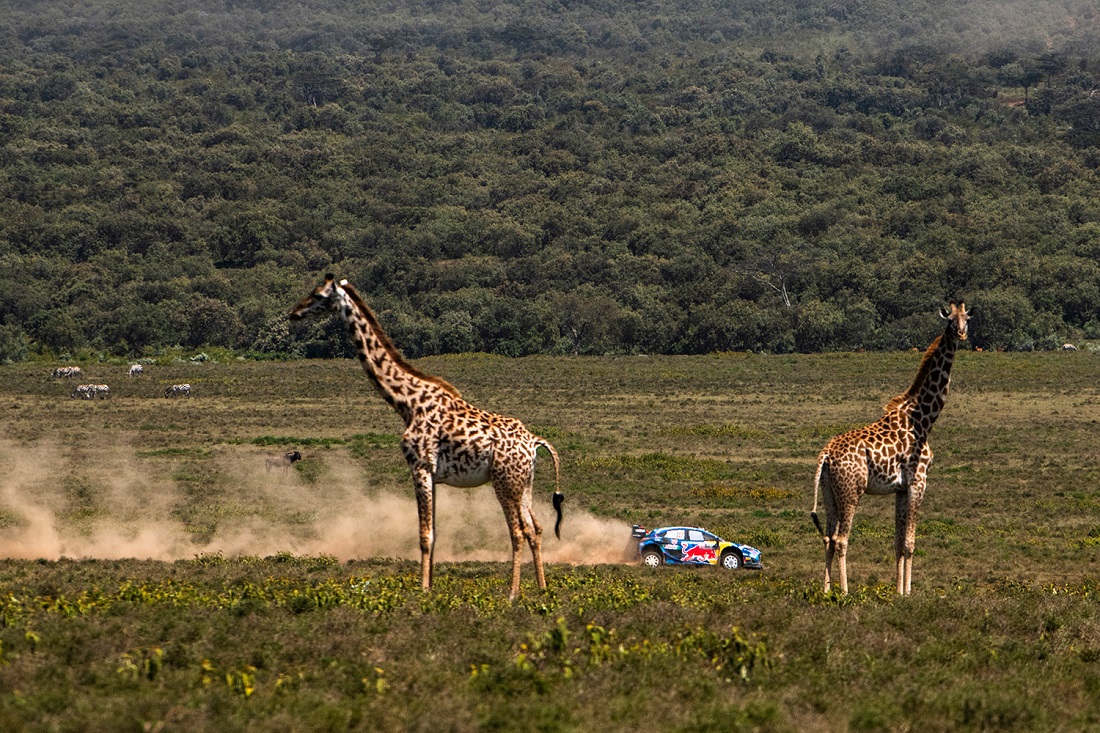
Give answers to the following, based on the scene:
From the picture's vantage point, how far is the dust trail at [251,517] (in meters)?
26.4

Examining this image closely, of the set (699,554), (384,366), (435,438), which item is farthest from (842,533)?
(699,554)

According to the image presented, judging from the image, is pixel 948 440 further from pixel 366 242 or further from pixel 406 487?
pixel 366 242

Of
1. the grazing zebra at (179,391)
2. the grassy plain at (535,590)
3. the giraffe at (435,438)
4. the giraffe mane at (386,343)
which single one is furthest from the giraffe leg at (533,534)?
the grazing zebra at (179,391)

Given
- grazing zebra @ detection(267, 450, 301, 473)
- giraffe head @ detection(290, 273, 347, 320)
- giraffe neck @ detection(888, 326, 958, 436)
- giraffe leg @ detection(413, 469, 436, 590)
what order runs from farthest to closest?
grazing zebra @ detection(267, 450, 301, 473), giraffe neck @ detection(888, 326, 958, 436), giraffe leg @ detection(413, 469, 436, 590), giraffe head @ detection(290, 273, 347, 320)

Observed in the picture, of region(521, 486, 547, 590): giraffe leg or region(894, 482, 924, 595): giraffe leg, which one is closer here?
region(521, 486, 547, 590): giraffe leg

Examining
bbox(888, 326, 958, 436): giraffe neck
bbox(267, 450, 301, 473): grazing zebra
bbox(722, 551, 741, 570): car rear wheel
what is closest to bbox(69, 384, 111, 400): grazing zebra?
bbox(267, 450, 301, 473): grazing zebra

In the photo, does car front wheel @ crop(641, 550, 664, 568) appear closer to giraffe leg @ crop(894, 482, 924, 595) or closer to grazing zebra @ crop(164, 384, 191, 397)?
giraffe leg @ crop(894, 482, 924, 595)

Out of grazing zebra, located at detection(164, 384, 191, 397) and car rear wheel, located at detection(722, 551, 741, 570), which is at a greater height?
car rear wheel, located at detection(722, 551, 741, 570)

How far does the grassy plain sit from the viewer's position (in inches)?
459

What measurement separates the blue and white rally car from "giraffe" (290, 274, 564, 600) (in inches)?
351

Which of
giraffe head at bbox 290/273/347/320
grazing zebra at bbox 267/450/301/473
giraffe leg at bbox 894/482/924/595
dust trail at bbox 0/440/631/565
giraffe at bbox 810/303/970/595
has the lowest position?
grazing zebra at bbox 267/450/301/473

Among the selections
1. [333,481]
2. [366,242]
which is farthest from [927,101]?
[333,481]

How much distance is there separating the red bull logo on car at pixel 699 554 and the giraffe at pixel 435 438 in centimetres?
916

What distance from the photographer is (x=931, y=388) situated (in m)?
19.9
